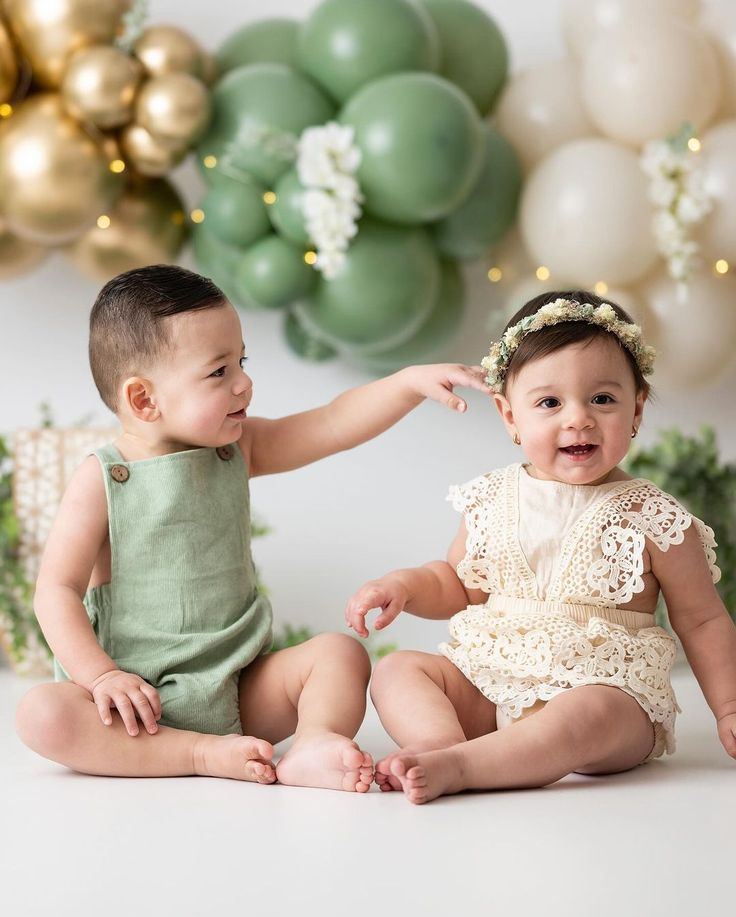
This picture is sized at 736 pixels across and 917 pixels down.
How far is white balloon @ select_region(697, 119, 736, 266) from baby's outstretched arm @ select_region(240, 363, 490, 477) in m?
0.81

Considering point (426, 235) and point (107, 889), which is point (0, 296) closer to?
point (426, 235)

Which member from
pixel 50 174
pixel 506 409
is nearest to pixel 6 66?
pixel 50 174

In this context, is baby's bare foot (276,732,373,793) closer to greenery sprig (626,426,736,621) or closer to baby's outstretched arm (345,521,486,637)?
baby's outstretched arm (345,521,486,637)

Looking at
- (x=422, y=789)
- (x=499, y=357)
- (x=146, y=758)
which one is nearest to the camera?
(x=422, y=789)

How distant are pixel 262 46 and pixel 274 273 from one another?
1.55 ft

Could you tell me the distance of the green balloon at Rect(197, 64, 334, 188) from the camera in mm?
2061

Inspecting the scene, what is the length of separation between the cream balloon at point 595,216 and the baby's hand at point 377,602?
90 cm

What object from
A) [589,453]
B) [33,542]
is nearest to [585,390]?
[589,453]

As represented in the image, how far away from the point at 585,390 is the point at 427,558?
51.0 inches

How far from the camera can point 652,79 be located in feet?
6.53

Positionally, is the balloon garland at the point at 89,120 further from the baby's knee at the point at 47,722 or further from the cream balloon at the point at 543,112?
the baby's knee at the point at 47,722

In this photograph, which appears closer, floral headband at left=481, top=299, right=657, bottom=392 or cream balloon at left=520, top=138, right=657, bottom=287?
floral headband at left=481, top=299, right=657, bottom=392

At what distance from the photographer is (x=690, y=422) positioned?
2.54 m

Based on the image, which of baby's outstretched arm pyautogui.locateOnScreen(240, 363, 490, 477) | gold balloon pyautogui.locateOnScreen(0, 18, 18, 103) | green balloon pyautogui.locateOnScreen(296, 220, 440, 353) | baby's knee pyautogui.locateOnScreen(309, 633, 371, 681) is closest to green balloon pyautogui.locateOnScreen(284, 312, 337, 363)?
green balloon pyautogui.locateOnScreen(296, 220, 440, 353)
